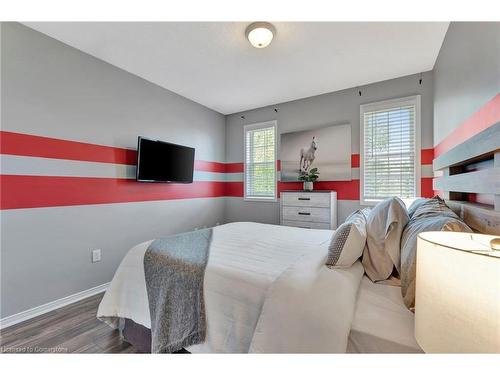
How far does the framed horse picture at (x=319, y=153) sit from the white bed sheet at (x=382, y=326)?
2386 mm

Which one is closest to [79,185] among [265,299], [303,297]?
[265,299]

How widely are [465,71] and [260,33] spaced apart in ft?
4.99

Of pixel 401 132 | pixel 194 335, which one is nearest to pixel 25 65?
pixel 194 335

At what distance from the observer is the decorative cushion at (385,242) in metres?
1.22

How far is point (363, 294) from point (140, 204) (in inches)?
106

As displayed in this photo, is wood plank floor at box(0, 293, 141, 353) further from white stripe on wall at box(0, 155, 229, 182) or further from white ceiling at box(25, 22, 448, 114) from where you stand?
white ceiling at box(25, 22, 448, 114)

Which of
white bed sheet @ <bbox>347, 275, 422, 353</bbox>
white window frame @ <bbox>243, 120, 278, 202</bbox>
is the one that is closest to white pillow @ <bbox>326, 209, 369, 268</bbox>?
white bed sheet @ <bbox>347, 275, 422, 353</bbox>

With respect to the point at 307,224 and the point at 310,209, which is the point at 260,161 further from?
the point at 307,224

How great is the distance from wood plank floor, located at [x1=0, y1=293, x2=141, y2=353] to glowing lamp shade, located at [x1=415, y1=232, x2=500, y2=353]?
1778 mm

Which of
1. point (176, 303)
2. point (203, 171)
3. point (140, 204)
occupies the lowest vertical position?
point (176, 303)

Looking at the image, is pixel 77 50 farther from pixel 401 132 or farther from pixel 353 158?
pixel 401 132

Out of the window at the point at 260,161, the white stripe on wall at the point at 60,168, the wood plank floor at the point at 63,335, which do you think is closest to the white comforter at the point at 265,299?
the wood plank floor at the point at 63,335

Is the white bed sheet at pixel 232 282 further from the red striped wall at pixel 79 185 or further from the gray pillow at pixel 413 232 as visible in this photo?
the red striped wall at pixel 79 185
